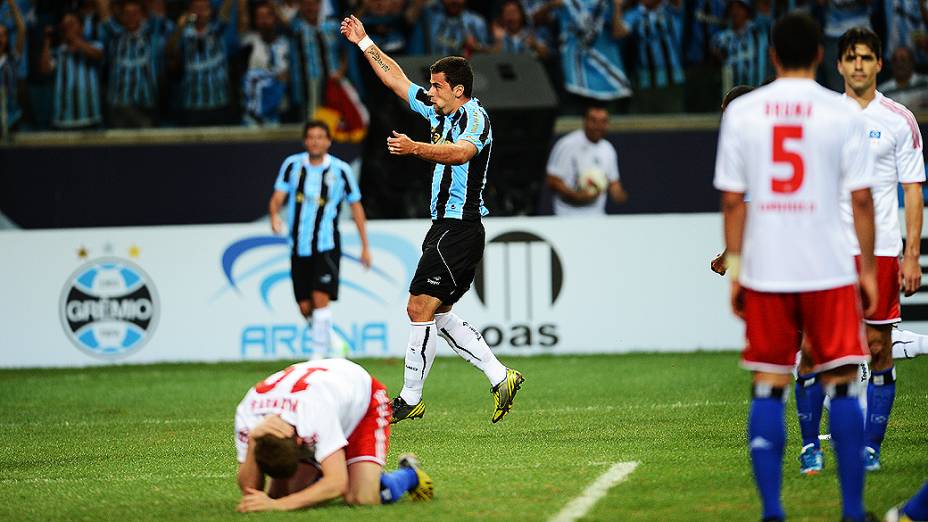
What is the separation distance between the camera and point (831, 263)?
224 inches

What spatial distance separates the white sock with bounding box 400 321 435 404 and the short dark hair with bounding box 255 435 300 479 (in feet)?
12.9

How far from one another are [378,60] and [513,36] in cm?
739

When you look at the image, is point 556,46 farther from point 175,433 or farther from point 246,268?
point 175,433

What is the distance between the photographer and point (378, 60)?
1055 centimetres

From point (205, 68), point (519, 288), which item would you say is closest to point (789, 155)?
point (519, 288)

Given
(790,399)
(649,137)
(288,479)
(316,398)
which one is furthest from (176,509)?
(649,137)

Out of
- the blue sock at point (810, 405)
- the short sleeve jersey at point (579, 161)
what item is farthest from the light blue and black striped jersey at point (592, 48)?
the blue sock at point (810, 405)

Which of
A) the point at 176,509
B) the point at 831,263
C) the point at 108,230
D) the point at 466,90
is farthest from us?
the point at 108,230

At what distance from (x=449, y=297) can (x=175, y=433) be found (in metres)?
2.24

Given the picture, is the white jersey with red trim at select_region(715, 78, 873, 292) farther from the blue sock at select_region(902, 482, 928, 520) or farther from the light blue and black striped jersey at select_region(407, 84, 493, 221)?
the light blue and black striped jersey at select_region(407, 84, 493, 221)

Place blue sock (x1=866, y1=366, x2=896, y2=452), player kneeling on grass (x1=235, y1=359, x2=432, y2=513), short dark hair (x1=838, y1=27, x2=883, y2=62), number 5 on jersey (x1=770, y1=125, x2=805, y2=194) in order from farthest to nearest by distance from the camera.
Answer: blue sock (x1=866, y1=366, x2=896, y2=452), short dark hair (x1=838, y1=27, x2=883, y2=62), player kneeling on grass (x1=235, y1=359, x2=432, y2=513), number 5 on jersey (x1=770, y1=125, x2=805, y2=194)

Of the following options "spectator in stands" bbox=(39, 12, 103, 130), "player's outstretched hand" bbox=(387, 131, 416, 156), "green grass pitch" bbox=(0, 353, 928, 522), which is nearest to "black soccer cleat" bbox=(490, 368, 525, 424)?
"green grass pitch" bbox=(0, 353, 928, 522)

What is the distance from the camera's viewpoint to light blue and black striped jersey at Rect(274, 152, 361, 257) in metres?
15.1

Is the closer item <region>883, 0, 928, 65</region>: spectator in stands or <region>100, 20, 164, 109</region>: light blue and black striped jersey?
<region>883, 0, 928, 65</region>: spectator in stands
